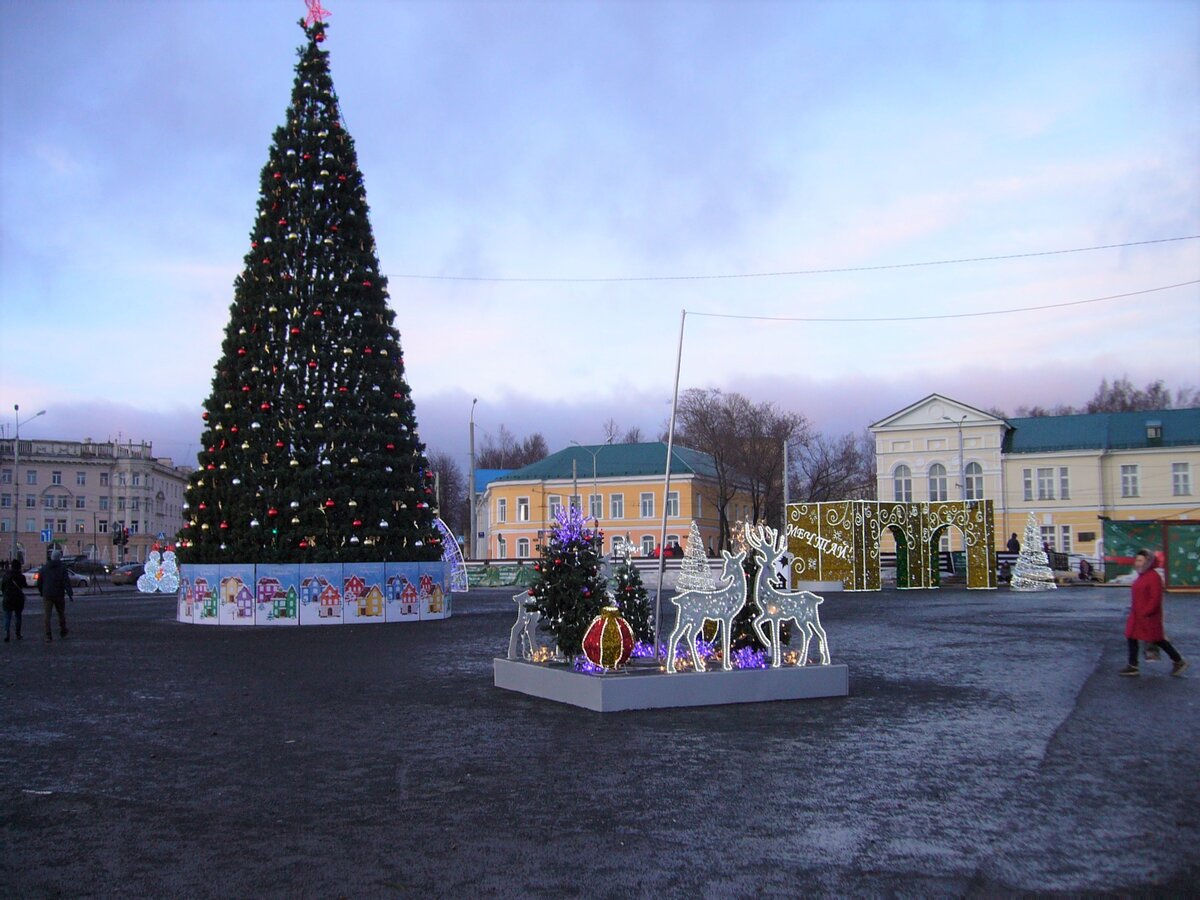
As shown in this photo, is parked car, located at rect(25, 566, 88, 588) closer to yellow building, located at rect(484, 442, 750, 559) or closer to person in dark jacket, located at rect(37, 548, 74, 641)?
yellow building, located at rect(484, 442, 750, 559)

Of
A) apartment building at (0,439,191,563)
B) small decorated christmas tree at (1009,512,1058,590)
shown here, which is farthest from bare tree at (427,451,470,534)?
small decorated christmas tree at (1009,512,1058,590)

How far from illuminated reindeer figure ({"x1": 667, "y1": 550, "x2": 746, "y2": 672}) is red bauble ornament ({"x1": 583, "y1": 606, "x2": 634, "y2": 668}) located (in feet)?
1.91

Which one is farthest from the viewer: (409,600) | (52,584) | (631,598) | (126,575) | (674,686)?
(126,575)

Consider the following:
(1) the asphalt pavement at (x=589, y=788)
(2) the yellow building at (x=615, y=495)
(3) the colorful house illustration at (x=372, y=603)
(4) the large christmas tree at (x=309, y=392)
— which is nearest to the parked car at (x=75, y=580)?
(2) the yellow building at (x=615, y=495)

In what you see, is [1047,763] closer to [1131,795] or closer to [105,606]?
[1131,795]

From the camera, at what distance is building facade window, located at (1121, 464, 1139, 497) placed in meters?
72.8

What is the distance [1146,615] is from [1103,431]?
64.1m

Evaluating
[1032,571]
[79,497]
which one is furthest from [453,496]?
[1032,571]

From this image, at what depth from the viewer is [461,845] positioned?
698 cm

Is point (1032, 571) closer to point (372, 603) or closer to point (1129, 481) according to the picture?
point (372, 603)

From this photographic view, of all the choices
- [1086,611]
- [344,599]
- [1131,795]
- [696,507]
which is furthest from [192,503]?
[696,507]

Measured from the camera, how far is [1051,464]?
7419 cm

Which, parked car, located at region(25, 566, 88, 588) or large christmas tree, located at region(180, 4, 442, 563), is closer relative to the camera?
large christmas tree, located at region(180, 4, 442, 563)

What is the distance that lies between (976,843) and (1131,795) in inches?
→ 81.4
